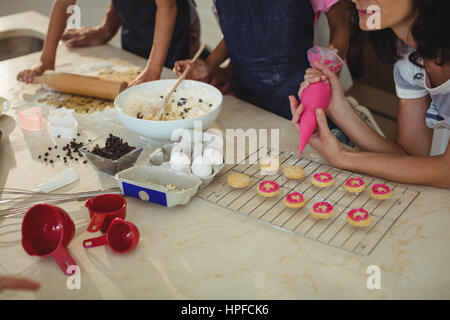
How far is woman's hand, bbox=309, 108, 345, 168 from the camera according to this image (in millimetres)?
1263

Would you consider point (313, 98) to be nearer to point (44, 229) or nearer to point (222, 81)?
point (222, 81)

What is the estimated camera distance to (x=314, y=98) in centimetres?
130

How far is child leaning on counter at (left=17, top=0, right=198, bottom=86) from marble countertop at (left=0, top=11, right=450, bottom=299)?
79 cm

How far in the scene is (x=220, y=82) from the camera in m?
1.84

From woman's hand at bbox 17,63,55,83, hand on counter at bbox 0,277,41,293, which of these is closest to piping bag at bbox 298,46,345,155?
hand on counter at bbox 0,277,41,293

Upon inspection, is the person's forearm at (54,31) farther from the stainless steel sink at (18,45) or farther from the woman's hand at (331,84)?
the woman's hand at (331,84)

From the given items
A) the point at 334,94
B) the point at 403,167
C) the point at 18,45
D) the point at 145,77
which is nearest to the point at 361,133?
the point at 334,94

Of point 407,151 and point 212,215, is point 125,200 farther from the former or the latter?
point 407,151

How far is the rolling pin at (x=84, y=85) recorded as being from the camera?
1.67 meters

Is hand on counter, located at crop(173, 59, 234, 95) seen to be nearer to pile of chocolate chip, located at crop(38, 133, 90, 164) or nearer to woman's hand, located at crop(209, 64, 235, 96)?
woman's hand, located at crop(209, 64, 235, 96)

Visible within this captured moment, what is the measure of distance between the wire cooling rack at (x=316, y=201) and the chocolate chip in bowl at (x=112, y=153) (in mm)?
236

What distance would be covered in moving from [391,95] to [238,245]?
2.69 m

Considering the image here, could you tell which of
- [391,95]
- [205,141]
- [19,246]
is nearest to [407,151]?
[205,141]

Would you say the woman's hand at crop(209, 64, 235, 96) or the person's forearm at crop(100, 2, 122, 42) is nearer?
the woman's hand at crop(209, 64, 235, 96)
